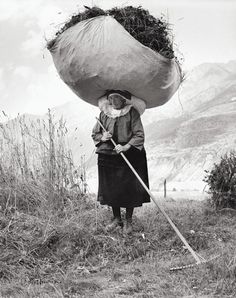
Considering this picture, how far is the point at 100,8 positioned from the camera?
5.00m

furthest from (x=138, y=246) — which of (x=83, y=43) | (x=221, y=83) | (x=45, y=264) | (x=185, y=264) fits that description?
(x=221, y=83)

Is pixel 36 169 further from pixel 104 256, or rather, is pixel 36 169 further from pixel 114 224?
pixel 104 256

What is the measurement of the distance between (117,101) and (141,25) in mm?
823

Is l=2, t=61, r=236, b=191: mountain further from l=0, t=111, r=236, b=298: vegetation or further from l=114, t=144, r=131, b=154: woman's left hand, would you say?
l=114, t=144, r=131, b=154: woman's left hand

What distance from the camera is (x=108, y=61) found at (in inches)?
181

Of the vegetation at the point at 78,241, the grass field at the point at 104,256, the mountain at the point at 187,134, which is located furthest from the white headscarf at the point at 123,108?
the mountain at the point at 187,134

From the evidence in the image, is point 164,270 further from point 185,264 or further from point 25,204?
point 25,204

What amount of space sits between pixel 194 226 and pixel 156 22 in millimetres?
2323

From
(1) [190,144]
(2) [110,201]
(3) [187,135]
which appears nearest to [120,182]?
(2) [110,201]

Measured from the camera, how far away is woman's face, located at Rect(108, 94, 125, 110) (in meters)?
4.87

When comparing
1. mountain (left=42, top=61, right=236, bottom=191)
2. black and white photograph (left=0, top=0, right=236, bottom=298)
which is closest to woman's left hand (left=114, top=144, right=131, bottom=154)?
black and white photograph (left=0, top=0, right=236, bottom=298)

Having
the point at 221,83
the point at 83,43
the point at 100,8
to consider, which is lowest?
the point at 221,83

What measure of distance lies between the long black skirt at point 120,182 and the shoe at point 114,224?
21cm

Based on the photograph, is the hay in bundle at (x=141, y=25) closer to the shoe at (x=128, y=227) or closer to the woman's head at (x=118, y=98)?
the woman's head at (x=118, y=98)
